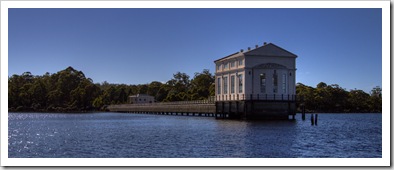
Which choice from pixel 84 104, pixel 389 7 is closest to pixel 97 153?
pixel 389 7

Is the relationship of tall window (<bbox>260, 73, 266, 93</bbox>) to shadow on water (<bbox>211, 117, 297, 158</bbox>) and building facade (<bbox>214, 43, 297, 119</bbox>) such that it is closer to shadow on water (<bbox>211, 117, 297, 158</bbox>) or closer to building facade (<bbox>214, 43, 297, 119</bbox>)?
building facade (<bbox>214, 43, 297, 119</bbox>)

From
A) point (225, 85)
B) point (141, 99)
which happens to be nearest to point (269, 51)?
point (225, 85)

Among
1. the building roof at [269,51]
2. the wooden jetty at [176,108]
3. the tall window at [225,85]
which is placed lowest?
the wooden jetty at [176,108]

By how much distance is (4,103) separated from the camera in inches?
949

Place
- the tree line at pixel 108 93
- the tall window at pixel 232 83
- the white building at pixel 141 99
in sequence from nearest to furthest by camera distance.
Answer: the tall window at pixel 232 83, the tree line at pixel 108 93, the white building at pixel 141 99

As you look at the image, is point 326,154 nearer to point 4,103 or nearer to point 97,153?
point 97,153

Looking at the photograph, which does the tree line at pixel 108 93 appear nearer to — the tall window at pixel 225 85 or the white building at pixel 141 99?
the white building at pixel 141 99

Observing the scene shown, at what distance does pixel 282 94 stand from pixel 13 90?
4176 inches

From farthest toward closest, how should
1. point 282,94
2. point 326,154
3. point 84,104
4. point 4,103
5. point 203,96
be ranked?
1. point 84,104
2. point 203,96
3. point 282,94
4. point 326,154
5. point 4,103

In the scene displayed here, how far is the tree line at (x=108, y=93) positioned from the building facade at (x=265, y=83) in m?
63.1

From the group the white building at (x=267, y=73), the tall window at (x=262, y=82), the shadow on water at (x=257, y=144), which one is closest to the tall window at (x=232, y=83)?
the white building at (x=267, y=73)

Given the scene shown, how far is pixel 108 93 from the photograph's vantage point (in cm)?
17475

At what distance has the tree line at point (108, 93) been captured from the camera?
147m

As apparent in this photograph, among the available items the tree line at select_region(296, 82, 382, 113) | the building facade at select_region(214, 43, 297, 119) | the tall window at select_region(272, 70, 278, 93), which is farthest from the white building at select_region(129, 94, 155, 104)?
the tall window at select_region(272, 70, 278, 93)
